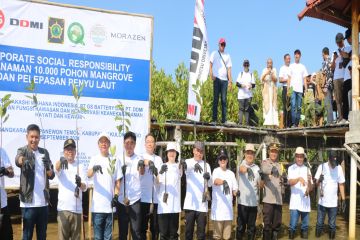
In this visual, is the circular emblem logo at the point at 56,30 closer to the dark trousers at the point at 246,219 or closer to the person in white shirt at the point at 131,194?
the person in white shirt at the point at 131,194

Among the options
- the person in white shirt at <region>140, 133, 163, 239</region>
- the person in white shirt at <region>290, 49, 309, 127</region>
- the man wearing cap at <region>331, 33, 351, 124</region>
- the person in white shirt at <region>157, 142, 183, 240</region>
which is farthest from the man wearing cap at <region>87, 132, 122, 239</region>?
the person in white shirt at <region>290, 49, 309, 127</region>

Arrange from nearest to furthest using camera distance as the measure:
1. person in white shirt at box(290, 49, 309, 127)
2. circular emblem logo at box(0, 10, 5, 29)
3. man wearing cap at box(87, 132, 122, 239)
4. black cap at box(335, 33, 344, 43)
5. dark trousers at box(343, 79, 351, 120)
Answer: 1. man wearing cap at box(87, 132, 122, 239)
2. circular emblem logo at box(0, 10, 5, 29)
3. dark trousers at box(343, 79, 351, 120)
4. black cap at box(335, 33, 344, 43)
5. person in white shirt at box(290, 49, 309, 127)

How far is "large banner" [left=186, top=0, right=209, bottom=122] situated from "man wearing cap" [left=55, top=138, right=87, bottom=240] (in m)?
3.73

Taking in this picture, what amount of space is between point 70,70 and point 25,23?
1130 millimetres

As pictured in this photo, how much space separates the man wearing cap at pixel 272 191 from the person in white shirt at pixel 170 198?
180 cm

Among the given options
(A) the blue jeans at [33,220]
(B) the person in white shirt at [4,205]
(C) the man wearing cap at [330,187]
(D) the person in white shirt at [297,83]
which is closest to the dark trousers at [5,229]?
(B) the person in white shirt at [4,205]

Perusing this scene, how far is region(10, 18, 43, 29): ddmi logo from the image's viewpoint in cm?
841

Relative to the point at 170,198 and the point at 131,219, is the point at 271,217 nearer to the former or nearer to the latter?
the point at 170,198

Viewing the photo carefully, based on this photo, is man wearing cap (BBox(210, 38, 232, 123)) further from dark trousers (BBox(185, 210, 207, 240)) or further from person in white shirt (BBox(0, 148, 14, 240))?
person in white shirt (BBox(0, 148, 14, 240))

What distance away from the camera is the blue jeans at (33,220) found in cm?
615

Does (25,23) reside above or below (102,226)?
above

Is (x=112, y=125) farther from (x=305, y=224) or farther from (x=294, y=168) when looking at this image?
(x=305, y=224)

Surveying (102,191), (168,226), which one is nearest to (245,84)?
(168,226)

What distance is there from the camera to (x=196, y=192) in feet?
24.3
